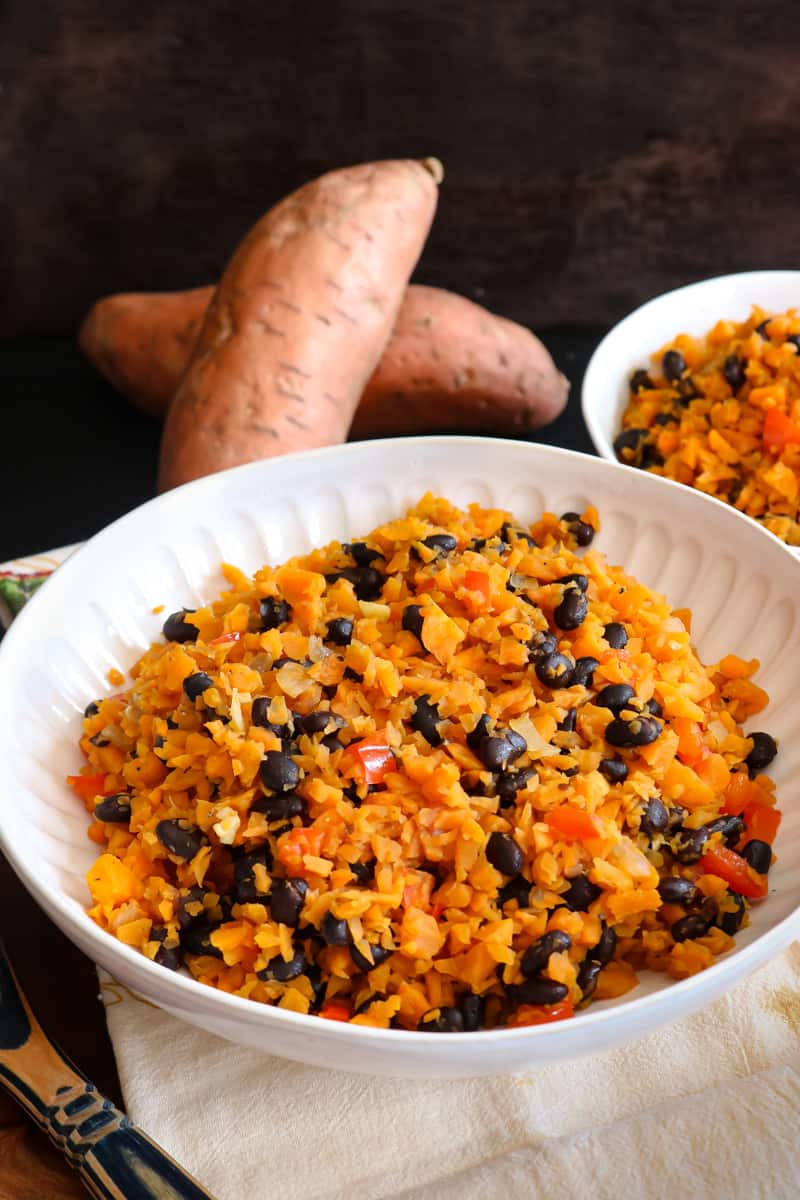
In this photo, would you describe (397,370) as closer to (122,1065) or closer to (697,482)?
(697,482)

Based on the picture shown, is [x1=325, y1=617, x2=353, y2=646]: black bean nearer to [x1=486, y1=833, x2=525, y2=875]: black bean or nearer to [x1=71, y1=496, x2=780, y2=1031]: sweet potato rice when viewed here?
[x1=71, y1=496, x2=780, y2=1031]: sweet potato rice

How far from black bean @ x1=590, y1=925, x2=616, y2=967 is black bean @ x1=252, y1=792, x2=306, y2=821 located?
449 mm

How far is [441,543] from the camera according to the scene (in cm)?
210

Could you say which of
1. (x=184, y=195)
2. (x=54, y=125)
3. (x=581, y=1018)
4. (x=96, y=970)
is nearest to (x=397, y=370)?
(x=184, y=195)

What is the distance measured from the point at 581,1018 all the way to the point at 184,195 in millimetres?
3208

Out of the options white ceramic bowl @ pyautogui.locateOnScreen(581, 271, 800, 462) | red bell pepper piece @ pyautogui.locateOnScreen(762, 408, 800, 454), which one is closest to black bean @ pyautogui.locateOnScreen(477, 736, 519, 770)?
red bell pepper piece @ pyautogui.locateOnScreen(762, 408, 800, 454)

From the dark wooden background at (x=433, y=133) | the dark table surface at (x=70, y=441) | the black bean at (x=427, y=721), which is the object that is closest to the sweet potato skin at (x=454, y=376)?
the dark table surface at (x=70, y=441)

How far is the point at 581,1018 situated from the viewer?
148cm

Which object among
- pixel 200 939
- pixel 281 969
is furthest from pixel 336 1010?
pixel 200 939

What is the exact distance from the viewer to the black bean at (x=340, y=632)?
196cm

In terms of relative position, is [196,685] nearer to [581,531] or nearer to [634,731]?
[634,731]

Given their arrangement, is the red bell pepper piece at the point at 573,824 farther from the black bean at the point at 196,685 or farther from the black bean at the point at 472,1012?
the black bean at the point at 196,685

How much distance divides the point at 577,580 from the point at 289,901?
0.75m

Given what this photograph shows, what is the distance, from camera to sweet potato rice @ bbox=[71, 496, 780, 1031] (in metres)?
1.65
